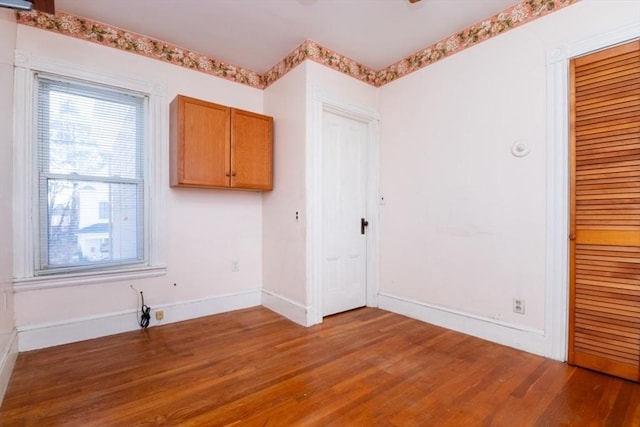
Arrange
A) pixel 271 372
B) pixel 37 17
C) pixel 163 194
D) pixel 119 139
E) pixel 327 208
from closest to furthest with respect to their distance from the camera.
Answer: pixel 271 372
pixel 37 17
pixel 119 139
pixel 163 194
pixel 327 208

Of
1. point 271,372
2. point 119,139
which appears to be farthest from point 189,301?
point 119,139

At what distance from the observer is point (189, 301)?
301cm

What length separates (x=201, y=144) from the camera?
2824 mm

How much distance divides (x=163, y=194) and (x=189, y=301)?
1.10 metres

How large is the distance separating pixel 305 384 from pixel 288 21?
2.82 meters

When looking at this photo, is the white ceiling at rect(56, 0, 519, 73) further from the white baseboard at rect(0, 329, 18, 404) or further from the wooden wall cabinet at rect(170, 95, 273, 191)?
the white baseboard at rect(0, 329, 18, 404)

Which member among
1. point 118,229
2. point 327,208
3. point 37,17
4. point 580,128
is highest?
point 37,17

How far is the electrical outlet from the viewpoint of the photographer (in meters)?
2.33

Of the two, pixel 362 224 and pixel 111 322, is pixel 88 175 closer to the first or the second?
pixel 111 322

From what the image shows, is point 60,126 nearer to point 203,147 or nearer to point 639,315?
point 203,147

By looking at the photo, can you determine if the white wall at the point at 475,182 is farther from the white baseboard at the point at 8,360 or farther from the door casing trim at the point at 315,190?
the white baseboard at the point at 8,360

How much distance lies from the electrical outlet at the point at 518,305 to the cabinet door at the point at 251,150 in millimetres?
2490

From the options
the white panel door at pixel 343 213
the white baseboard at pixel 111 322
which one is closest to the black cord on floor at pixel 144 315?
the white baseboard at pixel 111 322

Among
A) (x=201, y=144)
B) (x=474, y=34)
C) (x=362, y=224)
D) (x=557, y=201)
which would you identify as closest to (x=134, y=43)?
(x=201, y=144)
